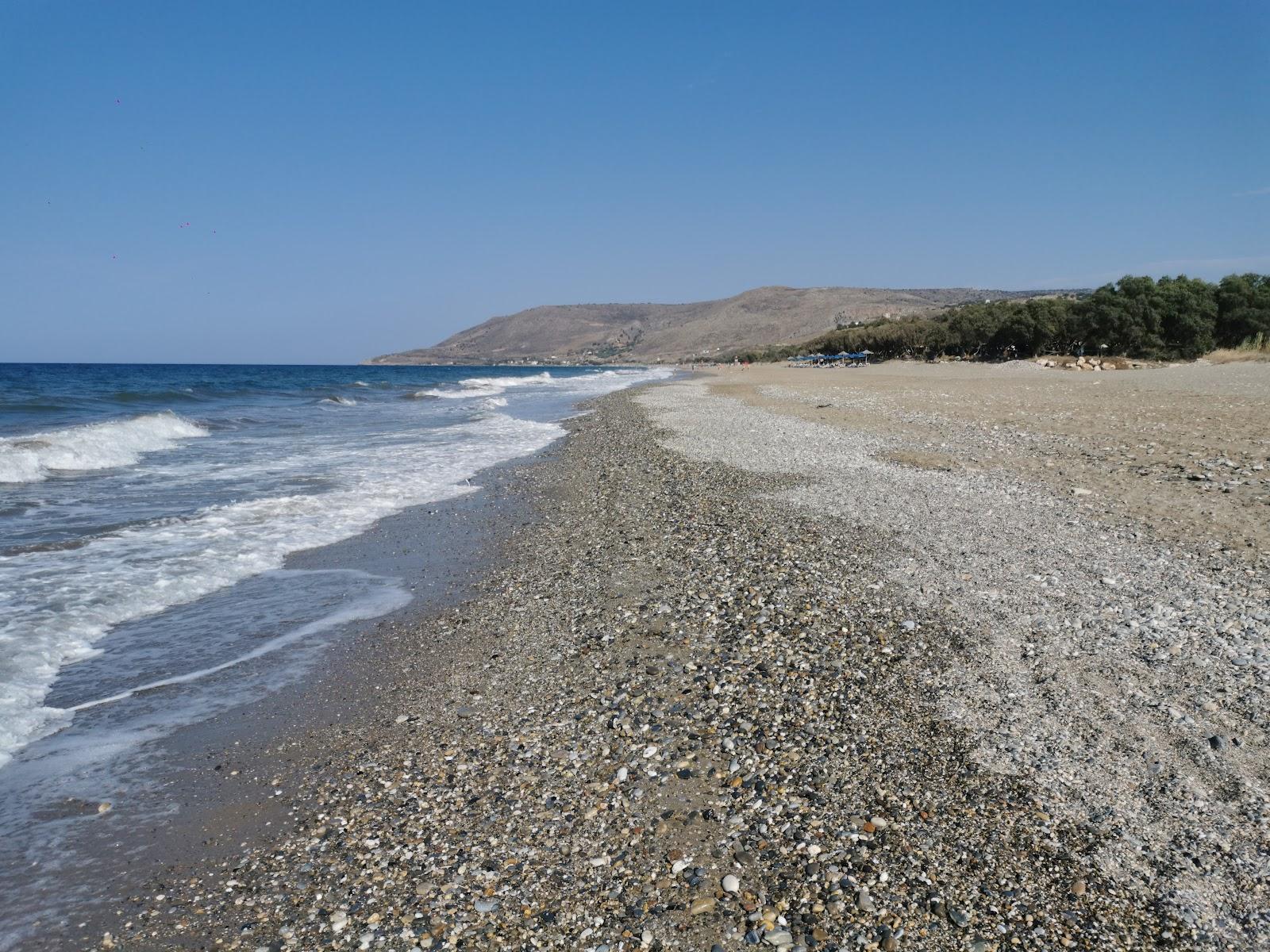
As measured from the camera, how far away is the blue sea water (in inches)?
228

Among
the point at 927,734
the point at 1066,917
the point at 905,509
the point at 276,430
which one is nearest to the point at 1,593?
the point at 927,734

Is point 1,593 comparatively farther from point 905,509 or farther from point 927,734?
point 905,509

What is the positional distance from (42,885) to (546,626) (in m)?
3.74

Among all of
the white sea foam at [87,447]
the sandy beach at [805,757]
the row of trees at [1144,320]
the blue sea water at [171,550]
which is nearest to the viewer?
the sandy beach at [805,757]

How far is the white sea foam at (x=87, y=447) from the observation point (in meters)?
15.8

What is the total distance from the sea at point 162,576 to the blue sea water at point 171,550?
3 cm

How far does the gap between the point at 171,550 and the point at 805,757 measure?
852 cm

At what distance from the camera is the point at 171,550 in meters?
9.29

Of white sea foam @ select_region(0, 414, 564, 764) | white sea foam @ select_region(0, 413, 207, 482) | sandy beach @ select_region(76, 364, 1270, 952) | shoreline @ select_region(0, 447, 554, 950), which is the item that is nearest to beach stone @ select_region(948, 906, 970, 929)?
sandy beach @ select_region(76, 364, 1270, 952)

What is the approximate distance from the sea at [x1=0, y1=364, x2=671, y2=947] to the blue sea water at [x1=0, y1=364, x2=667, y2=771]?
0.08ft

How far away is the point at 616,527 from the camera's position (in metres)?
Answer: 10.0

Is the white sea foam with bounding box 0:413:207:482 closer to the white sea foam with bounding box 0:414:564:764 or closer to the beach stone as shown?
the white sea foam with bounding box 0:414:564:764

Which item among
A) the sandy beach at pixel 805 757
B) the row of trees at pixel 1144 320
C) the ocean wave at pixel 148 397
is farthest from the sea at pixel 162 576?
the row of trees at pixel 1144 320

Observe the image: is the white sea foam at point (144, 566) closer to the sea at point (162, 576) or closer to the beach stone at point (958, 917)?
the sea at point (162, 576)
